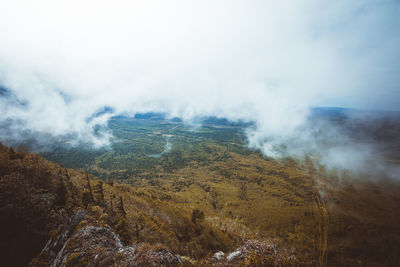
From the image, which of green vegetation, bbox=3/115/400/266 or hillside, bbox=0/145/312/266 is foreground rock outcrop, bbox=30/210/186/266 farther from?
green vegetation, bbox=3/115/400/266

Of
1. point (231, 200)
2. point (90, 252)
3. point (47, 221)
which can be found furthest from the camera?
point (231, 200)

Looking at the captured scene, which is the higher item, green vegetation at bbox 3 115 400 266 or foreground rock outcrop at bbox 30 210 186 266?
foreground rock outcrop at bbox 30 210 186 266

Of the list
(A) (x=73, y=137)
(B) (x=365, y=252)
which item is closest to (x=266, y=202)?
(B) (x=365, y=252)

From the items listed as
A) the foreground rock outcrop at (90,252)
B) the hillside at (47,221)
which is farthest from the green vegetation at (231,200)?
the foreground rock outcrop at (90,252)

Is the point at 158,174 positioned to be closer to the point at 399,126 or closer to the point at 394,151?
the point at 394,151

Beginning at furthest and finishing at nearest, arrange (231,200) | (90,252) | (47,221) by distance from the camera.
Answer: (231,200), (47,221), (90,252)

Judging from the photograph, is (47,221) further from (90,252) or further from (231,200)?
(231,200)

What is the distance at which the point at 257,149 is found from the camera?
17388cm

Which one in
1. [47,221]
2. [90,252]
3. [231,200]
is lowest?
[231,200]

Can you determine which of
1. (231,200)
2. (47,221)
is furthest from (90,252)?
(231,200)

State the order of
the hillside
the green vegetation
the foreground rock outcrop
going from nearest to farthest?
the foreground rock outcrop < the hillside < the green vegetation

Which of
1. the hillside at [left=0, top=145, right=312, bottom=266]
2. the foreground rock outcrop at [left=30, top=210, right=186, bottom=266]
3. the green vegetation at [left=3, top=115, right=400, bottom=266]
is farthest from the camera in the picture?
the green vegetation at [left=3, top=115, right=400, bottom=266]

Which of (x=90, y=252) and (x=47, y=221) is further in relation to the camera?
(x=47, y=221)

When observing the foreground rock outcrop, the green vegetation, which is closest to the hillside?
the foreground rock outcrop
